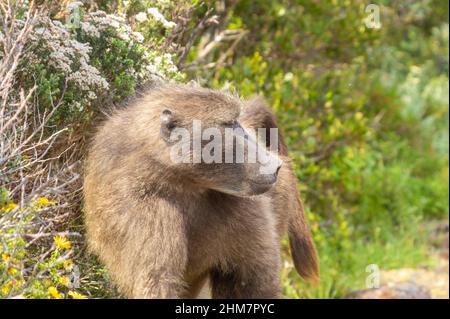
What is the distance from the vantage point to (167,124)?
3424 millimetres

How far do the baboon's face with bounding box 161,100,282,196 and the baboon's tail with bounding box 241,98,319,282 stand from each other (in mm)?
625

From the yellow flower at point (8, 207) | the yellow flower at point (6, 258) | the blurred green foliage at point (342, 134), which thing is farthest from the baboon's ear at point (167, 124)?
the blurred green foliage at point (342, 134)

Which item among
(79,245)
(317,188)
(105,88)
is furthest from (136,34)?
(317,188)

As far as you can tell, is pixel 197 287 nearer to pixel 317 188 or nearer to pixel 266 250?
pixel 266 250

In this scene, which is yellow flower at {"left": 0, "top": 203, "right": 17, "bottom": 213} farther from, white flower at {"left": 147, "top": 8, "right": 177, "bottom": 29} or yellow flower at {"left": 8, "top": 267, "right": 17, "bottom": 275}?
white flower at {"left": 147, "top": 8, "right": 177, "bottom": 29}

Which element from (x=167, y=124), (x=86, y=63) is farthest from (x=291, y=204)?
(x=86, y=63)

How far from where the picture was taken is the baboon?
3.34 meters

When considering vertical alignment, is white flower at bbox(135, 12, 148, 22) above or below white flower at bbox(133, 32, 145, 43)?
above

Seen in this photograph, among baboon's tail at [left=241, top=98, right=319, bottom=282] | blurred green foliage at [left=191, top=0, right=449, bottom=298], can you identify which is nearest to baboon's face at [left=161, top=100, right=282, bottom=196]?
baboon's tail at [left=241, top=98, right=319, bottom=282]

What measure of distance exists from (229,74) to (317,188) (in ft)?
4.62

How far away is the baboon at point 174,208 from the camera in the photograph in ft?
10.9

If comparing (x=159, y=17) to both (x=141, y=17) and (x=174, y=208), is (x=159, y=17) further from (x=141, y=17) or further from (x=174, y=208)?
(x=174, y=208)

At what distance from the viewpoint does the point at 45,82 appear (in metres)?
3.92
